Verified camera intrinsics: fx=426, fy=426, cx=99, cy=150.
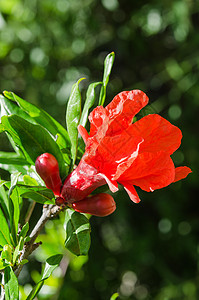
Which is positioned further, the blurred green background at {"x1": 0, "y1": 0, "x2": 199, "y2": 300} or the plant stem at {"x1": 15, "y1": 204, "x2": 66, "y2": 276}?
the blurred green background at {"x1": 0, "y1": 0, "x2": 199, "y2": 300}

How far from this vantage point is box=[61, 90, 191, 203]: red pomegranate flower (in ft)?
1.36

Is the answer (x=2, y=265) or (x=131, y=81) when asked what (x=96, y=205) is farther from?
(x=131, y=81)

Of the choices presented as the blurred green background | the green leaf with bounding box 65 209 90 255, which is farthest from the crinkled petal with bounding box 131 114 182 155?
the blurred green background

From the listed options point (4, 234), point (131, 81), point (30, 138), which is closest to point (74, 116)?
point (30, 138)

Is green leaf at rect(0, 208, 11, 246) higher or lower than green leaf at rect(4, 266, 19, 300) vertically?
higher

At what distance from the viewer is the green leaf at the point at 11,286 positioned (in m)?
0.43

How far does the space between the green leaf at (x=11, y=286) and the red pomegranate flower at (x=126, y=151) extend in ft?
0.32

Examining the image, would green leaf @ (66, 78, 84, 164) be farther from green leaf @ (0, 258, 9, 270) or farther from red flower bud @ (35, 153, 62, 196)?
green leaf @ (0, 258, 9, 270)

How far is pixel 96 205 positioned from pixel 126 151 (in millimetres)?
68

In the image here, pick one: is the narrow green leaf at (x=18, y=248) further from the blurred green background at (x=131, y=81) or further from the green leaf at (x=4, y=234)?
the blurred green background at (x=131, y=81)

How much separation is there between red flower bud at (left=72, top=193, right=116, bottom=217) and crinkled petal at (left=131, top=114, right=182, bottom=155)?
0.07m

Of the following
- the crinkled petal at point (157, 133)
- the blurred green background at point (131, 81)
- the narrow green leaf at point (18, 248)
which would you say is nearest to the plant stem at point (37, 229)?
the narrow green leaf at point (18, 248)

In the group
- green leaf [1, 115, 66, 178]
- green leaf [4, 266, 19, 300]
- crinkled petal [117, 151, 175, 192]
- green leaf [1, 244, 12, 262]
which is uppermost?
green leaf [1, 115, 66, 178]

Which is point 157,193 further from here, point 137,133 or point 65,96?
point 137,133
